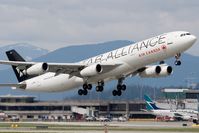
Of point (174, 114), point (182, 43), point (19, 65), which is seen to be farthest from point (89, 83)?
point (174, 114)

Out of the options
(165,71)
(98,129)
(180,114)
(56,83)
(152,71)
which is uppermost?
(180,114)

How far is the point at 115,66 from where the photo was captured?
85500 mm

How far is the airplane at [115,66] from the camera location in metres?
81.9

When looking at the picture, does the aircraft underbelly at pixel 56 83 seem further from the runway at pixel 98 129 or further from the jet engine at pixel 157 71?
the jet engine at pixel 157 71

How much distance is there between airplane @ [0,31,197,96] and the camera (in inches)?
3226

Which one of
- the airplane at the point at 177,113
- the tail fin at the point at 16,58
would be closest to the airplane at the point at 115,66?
the tail fin at the point at 16,58

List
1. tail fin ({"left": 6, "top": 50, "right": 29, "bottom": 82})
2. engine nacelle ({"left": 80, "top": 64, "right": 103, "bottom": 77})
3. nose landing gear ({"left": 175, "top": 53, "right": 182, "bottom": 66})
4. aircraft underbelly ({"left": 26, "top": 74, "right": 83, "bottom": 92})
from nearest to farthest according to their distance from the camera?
nose landing gear ({"left": 175, "top": 53, "right": 182, "bottom": 66}) → engine nacelle ({"left": 80, "top": 64, "right": 103, "bottom": 77}) → aircraft underbelly ({"left": 26, "top": 74, "right": 83, "bottom": 92}) → tail fin ({"left": 6, "top": 50, "right": 29, "bottom": 82})

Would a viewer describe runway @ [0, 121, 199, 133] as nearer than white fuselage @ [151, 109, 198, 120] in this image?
Yes

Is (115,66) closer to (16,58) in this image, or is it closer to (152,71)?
(152,71)

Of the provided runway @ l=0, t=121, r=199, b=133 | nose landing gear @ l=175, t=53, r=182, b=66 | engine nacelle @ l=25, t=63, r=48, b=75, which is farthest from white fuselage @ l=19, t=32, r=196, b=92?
runway @ l=0, t=121, r=199, b=133

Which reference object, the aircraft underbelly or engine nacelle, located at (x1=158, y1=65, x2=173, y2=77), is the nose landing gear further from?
the aircraft underbelly

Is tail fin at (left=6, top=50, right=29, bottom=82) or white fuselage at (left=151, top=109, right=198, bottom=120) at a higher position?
tail fin at (left=6, top=50, right=29, bottom=82)

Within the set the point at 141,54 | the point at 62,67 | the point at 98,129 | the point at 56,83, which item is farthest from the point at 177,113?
the point at 141,54

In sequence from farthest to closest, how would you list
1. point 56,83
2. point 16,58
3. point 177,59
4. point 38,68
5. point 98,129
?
1. point 98,129
2. point 16,58
3. point 56,83
4. point 38,68
5. point 177,59
